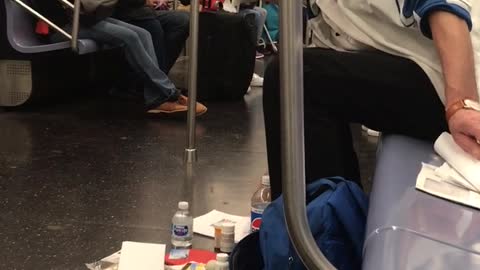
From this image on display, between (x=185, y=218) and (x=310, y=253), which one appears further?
(x=185, y=218)

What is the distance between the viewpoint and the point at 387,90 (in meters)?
1.28

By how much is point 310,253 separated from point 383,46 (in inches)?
27.2

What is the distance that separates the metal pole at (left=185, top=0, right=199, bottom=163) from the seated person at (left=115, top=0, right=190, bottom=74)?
1323mm

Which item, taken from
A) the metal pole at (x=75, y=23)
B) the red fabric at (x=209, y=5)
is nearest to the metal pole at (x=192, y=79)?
the metal pole at (x=75, y=23)

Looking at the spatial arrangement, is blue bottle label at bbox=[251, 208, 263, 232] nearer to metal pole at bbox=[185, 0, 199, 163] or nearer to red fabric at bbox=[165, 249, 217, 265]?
red fabric at bbox=[165, 249, 217, 265]

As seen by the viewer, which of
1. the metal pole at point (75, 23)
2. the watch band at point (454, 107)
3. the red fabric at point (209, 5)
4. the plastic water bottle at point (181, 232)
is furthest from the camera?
the red fabric at point (209, 5)

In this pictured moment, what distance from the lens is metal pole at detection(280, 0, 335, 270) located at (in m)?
0.68

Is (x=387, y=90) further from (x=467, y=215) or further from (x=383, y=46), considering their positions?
Answer: (x=467, y=215)

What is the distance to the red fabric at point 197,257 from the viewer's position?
5.12 feet

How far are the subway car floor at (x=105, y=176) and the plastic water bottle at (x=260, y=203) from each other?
0.14m

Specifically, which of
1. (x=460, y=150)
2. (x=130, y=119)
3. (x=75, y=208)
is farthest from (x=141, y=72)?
(x=460, y=150)

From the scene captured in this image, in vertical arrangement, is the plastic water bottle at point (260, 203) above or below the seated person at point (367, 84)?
below

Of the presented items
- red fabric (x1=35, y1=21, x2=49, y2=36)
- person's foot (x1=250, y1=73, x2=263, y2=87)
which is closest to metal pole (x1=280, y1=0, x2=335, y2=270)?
red fabric (x1=35, y1=21, x2=49, y2=36)

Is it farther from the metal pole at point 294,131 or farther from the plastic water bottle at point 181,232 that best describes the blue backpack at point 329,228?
the plastic water bottle at point 181,232
